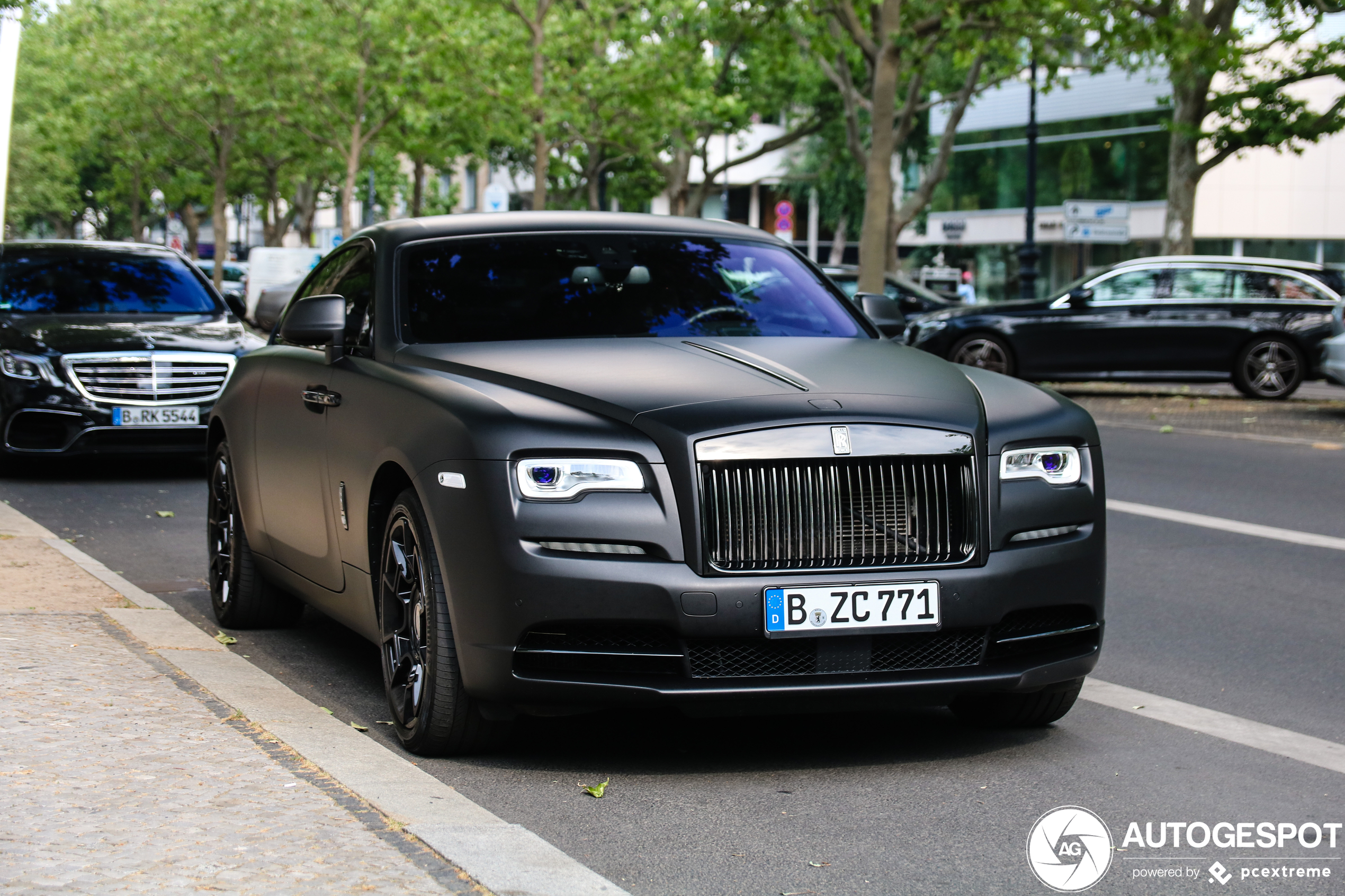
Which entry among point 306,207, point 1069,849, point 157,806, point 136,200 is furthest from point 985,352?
point 306,207

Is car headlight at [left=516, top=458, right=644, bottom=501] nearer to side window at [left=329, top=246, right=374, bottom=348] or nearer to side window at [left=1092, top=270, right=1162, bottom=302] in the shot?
side window at [left=329, top=246, right=374, bottom=348]

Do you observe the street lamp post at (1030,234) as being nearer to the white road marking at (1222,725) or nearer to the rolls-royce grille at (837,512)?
the white road marking at (1222,725)

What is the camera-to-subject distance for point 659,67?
37.6 meters

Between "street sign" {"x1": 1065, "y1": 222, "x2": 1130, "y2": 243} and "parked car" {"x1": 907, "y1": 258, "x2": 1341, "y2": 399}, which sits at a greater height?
"street sign" {"x1": 1065, "y1": 222, "x2": 1130, "y2": 243}

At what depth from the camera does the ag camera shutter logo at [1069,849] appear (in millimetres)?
4023

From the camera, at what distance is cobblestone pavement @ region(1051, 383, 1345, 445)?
17.2m

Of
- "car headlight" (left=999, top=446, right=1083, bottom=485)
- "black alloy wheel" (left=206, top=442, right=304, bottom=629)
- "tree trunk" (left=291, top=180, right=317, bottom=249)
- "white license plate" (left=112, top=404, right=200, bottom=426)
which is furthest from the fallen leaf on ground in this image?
"tree trunk" (left=291, top=180, right=317, bottom=249)

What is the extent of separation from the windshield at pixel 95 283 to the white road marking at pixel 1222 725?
9.26 m

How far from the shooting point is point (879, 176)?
25.6 m

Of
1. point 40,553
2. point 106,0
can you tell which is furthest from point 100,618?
point 106,0

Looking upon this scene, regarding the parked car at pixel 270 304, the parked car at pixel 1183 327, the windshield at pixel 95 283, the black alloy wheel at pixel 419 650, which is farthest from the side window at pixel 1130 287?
the black alloy wheel at pixel 419 650

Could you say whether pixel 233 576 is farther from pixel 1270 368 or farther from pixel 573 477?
pixel 1270 368

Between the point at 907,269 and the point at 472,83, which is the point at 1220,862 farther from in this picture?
the point at 907,269

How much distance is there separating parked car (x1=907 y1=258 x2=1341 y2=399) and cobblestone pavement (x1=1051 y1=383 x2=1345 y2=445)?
38cm
